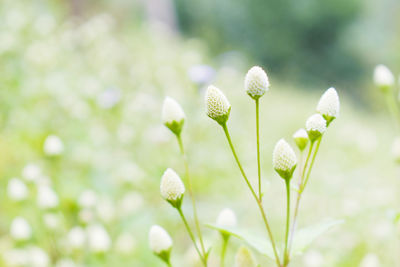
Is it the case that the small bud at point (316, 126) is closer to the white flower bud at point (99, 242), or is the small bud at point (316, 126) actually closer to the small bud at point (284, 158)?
the small bud at point (284, 158)

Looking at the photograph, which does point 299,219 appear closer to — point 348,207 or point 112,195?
point 348,207

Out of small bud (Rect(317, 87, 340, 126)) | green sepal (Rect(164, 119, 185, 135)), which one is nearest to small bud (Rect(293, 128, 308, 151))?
small bud (Rect(317, 87, 340, 126))

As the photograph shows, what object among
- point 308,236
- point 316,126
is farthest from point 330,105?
point 308,236

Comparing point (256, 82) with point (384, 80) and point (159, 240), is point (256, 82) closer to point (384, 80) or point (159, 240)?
point (159, 240)

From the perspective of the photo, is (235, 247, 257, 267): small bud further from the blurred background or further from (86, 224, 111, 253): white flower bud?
(86, 224, 111, 253): white flower bud

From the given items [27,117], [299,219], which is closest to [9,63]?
[27,117]

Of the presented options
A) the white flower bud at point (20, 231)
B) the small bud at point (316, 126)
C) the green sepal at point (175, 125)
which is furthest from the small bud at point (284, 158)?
the white flower bud at point (20, 231)
